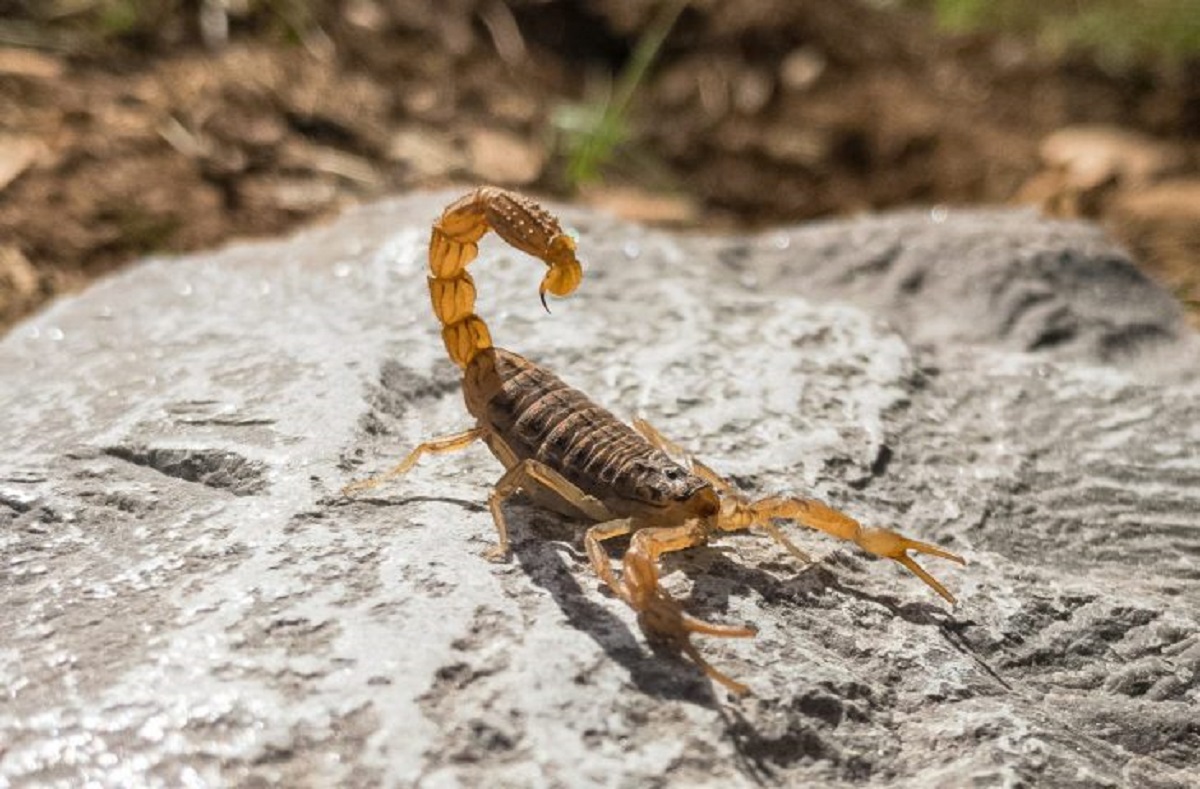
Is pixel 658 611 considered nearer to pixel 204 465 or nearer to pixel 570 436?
pixel 570 436

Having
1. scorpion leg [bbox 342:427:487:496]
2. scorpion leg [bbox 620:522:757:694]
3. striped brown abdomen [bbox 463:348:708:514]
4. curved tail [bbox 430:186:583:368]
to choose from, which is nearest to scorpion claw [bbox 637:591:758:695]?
scorpion leg [bbox 620:522:757:694]

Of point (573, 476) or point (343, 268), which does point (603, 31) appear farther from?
point (573, 476)

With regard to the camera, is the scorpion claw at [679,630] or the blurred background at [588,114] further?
the blurred background at [588,114]

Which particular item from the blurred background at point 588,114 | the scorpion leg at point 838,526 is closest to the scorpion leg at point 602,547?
the scorpion leg at point 838,526

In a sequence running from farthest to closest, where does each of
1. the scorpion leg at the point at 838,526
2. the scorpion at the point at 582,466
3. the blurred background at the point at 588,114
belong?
the blurred background at the point at 588,114 → the scorpion leg at the point at 838,526 → the scorpion at the point at 582,466

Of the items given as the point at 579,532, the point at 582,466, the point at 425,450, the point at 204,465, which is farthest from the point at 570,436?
the point at 204,465

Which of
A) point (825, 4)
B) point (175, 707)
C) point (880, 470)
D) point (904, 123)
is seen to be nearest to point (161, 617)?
point (175, 707)

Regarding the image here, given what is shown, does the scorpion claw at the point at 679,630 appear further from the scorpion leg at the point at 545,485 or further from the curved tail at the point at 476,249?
the curved tail at the point at 476,249

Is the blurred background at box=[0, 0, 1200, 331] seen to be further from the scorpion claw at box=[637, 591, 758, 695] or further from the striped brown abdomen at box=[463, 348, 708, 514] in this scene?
the scorpion claw at box=[637, 591, 758, 695]
